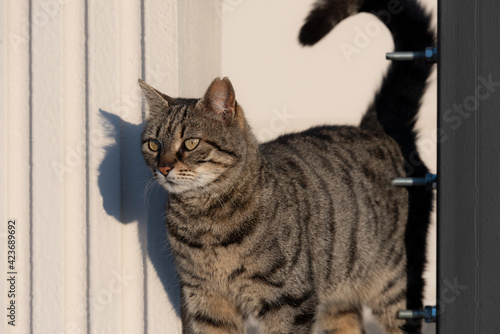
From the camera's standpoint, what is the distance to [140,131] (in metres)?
2.35

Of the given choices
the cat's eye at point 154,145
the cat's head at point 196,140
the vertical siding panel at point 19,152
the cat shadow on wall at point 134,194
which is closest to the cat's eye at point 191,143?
the cat's head at point 196,140

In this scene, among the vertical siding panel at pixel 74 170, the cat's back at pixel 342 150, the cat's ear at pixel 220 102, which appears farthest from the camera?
the cat's back at pixel 342 150

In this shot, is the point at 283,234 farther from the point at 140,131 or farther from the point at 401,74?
the point at 401,74

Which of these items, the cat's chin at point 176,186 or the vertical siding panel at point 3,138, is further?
the vertical siding panel at point 3,138

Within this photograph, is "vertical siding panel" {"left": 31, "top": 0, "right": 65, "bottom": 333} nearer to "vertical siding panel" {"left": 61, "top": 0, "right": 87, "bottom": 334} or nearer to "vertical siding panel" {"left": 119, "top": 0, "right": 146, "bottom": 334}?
"vertical siding panel" {"left": 61, "top": 0, "right": 87, "bottom": 334}

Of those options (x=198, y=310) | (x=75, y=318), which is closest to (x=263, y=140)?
(x=198, y=310)

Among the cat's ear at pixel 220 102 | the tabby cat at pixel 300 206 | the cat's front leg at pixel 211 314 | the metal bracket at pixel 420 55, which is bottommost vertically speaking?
the cat's front leg at pixel 211 314

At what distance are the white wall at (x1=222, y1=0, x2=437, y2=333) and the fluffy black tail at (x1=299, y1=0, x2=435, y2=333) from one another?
77 millimetres

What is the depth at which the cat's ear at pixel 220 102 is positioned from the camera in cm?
201

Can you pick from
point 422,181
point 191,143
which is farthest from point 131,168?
point 422,181

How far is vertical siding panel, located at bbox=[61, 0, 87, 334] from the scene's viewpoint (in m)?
2.31
